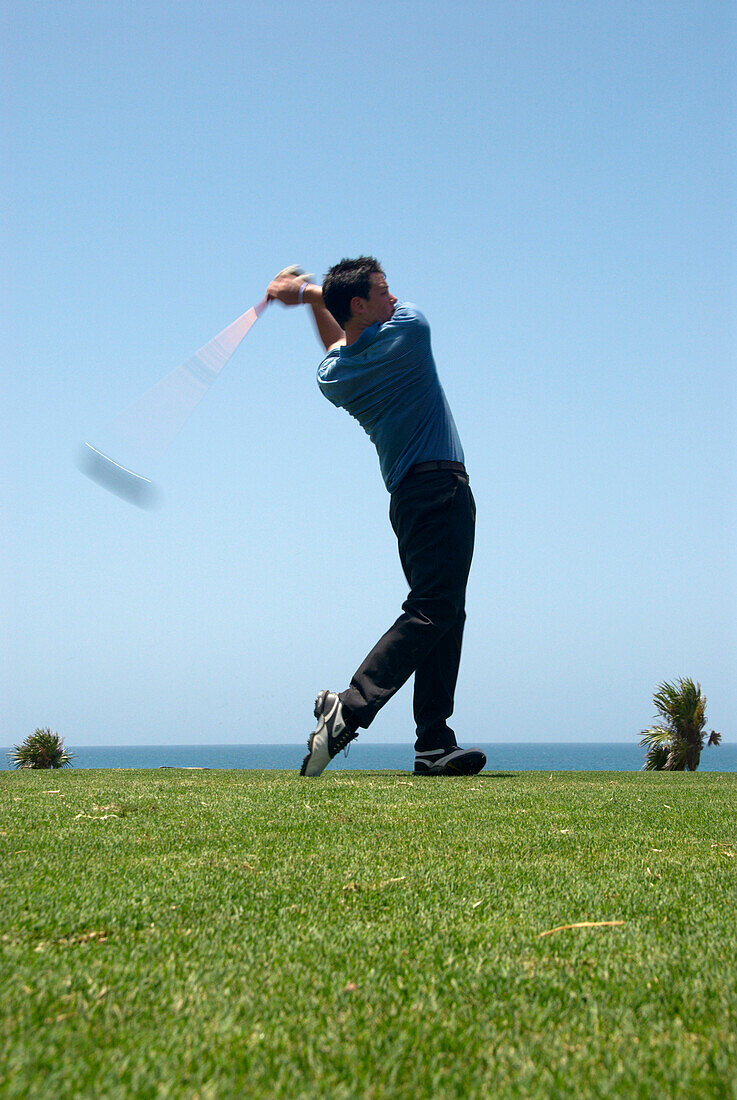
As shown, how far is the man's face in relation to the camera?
4.66 m

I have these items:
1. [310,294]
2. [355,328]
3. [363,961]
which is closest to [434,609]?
[355,328]

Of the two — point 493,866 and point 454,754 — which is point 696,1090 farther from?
point 454,754

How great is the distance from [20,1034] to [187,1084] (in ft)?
0.85

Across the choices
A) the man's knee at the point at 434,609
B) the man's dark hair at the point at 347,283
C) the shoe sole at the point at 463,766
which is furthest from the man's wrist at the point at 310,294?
the shoe sole at the point at 463,766

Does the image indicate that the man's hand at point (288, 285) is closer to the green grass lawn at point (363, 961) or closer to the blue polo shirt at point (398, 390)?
the blue polo shirt at point (398, 390)

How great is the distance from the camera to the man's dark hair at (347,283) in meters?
4.65

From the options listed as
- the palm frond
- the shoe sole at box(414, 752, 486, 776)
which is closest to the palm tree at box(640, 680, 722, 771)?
the palm frond

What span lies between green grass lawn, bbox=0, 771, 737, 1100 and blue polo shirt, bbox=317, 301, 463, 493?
244 cm

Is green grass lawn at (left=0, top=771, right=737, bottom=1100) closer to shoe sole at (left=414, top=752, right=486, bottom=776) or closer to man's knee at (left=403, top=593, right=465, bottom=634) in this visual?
man's knee at (left=403, top=593, right=465, bottom=634)

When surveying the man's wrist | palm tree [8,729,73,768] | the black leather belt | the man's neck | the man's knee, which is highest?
the man's wrist

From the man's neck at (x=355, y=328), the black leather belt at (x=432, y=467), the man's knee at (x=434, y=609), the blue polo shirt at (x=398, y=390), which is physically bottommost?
the man's knee at (x=434, y=609)

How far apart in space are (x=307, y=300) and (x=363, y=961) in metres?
4.31

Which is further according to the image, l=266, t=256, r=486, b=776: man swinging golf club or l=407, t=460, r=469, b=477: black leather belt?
l=407, t=460, r=469, b=477: black leather belt

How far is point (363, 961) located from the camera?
1381mm
